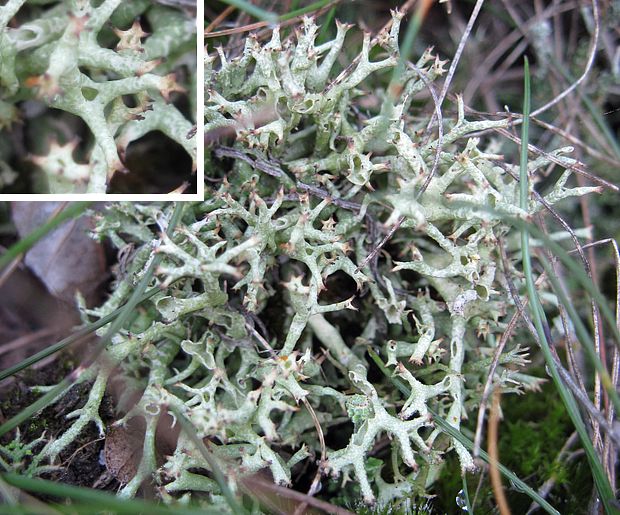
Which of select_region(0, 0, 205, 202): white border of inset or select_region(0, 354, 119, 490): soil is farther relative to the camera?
select_region(0, 354, 119, 490): soil

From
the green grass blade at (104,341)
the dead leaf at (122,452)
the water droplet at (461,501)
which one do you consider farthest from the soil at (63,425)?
the water droplet at (461,501)

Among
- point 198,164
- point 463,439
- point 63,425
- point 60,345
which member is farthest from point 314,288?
point 63,425

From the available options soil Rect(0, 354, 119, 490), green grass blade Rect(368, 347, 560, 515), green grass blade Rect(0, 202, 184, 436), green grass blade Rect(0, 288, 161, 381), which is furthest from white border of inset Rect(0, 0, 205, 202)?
green grass blade Rect(368, 347, 560, 515)

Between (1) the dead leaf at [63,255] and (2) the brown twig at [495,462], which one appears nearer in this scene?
(2) the brown twig at [495,462]

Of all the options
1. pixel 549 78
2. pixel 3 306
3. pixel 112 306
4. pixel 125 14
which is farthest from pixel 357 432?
pixel 549 78

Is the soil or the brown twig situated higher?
the soil

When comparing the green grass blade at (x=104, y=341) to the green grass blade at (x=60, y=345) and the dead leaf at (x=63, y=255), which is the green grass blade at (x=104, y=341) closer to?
the green grass blade at (x=60, y=345)

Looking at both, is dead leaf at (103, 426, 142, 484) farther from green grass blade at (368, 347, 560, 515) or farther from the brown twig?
the brown twig
